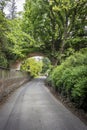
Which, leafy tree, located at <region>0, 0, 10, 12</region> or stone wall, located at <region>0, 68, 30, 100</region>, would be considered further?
stone wall, located at <region>0, 68, 30, 100</region>

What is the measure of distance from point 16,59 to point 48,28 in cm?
725

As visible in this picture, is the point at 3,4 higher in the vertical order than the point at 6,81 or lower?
higher

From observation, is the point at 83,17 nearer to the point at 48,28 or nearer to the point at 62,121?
the point at 48,28

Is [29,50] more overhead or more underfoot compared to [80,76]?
more overhead

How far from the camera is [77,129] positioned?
6.49 metres

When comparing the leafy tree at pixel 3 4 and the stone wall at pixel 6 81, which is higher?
the leafy tree at pixel 3 4

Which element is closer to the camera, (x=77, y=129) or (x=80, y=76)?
(x=77, y=129)

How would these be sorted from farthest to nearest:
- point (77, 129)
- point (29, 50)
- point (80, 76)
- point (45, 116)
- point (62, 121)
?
point (29, 50) → point (80, 76) → point (45, 116) → point (62, 121) → point (77, 129)

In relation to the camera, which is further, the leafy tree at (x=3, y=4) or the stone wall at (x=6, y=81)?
the stone wall at (x=6, y=81)

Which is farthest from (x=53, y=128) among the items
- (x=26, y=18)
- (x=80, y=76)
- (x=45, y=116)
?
(x=26, y=18)

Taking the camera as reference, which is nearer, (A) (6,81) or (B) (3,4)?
(B) (3,4)

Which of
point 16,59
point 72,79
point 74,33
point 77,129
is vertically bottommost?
point 77,129

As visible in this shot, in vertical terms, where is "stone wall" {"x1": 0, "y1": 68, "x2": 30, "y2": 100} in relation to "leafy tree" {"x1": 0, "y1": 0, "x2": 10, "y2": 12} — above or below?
below

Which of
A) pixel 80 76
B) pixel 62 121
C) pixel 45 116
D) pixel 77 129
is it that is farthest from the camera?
pixel 80 76
